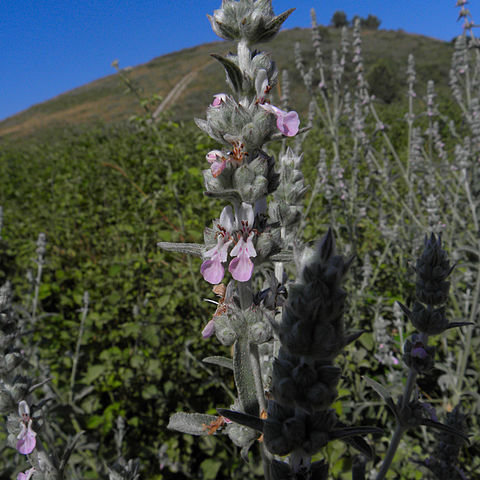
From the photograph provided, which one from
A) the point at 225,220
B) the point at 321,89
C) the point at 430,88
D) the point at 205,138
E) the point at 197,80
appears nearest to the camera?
the point at 225,220

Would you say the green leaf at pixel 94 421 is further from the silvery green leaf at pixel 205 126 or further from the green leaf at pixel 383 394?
the silvery green leaf at pixel 205 126

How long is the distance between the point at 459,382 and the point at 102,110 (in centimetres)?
5162

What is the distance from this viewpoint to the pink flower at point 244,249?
97 cm

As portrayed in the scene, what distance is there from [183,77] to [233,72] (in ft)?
178

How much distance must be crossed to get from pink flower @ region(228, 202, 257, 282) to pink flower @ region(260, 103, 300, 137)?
0.22m

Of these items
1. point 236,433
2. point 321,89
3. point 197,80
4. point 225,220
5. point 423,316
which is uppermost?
point 197,80

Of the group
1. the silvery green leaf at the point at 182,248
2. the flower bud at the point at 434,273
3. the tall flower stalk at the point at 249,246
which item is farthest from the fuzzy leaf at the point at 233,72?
the flower bud at the point at 434,273

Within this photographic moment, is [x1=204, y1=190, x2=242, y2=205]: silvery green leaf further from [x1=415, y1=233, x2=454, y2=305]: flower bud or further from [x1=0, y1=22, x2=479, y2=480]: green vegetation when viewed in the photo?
[x1=415, y1=233, x2=454, y2=305]: flower bud

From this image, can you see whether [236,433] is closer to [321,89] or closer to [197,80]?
[321,89]

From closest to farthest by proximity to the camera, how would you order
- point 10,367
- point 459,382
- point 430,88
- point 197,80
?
point 10,367 < point 459,382 < point 430,88 < point 197,80

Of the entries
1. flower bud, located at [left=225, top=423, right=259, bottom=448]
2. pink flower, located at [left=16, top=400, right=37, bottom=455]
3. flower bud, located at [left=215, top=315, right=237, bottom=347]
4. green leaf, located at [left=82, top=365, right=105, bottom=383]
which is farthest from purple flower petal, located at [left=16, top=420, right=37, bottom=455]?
green leaf, located at [left=82, top=365, right=105, bottom=383]

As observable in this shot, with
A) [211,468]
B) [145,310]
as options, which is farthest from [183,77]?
[211,468]

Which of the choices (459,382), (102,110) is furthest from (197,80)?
(459,382)

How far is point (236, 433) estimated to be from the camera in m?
1.09
